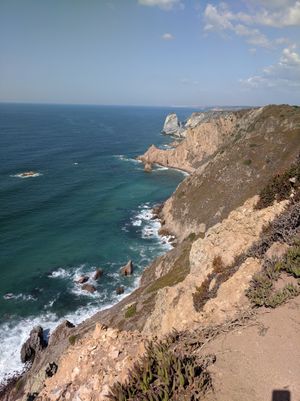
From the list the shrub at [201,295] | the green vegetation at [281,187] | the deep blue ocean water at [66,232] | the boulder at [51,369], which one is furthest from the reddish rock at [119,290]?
the shrub at [201,295]

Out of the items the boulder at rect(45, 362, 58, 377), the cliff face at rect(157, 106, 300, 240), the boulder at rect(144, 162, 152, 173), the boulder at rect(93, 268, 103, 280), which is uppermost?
the cliff face at rect(157, 106, 300, 240)

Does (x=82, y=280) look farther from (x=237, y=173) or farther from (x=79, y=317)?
(x=237, y=173)

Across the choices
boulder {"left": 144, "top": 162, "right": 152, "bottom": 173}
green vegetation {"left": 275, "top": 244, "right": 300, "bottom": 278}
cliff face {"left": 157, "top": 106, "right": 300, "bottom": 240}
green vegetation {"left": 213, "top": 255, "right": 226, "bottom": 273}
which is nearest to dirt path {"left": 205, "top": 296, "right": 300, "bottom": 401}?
green vegetation {"left": 275, "top": 244, "right": 300, "bottom": 278}

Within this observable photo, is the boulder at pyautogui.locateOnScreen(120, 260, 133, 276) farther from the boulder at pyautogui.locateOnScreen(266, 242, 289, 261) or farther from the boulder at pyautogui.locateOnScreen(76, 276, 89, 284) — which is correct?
the boulder at pyautogui.locateOnScreen(266, 242, 289, 261)

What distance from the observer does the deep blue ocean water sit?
4753 centimetres

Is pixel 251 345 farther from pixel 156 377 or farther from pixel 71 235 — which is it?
pixel 71 235

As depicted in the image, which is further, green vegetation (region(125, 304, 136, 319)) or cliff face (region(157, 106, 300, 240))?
cliff face (region(157, 106, 300, 240))

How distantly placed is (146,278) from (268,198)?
30.4m

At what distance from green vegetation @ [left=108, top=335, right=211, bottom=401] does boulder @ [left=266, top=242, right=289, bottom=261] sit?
629 centimetres

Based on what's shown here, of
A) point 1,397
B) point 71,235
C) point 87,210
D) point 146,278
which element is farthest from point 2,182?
point 1,397

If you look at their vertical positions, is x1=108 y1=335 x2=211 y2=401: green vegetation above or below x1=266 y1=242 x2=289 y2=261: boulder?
below

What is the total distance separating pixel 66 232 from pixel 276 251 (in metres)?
58.1

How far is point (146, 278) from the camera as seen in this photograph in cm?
5125

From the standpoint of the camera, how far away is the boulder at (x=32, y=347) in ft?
128
